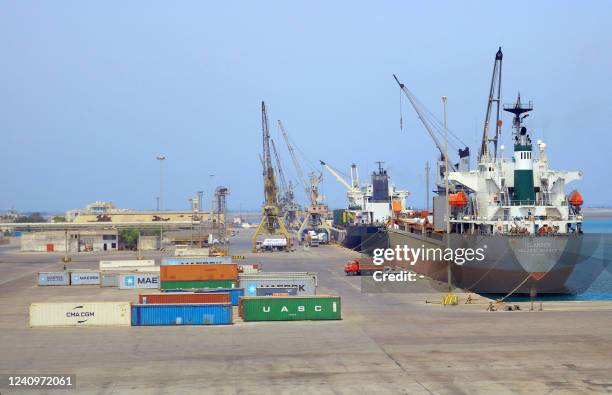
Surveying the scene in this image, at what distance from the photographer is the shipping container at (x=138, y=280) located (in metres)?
80.2

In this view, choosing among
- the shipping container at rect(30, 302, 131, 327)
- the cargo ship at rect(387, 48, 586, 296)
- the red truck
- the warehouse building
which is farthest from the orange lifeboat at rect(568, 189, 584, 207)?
the warehouse building

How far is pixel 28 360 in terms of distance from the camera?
1564 inches

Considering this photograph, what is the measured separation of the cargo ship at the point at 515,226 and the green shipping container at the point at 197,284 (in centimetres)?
2136

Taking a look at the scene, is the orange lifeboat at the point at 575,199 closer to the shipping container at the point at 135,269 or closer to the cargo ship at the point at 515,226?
the cargo ship at the point at 515,226

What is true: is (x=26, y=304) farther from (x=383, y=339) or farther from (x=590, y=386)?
(x=590, y=386)

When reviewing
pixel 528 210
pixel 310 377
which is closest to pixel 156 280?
pixel 528 210

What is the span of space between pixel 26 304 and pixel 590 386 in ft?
161

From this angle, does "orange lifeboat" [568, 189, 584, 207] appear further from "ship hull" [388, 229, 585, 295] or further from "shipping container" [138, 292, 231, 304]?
"shipping container" [138, 292, 231, 304]

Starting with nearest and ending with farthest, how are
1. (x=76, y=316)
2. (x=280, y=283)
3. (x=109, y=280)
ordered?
(x=76, y=316)
(x=280, y=283)
(x=109, y=280)

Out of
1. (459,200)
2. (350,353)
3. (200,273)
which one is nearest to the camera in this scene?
(350,353)

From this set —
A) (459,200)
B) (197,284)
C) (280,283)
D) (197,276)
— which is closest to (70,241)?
(197,276)

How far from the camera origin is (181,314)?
50844 millimetres

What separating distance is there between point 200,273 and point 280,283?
33.2 ft

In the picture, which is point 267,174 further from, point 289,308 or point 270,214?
point 289,308
